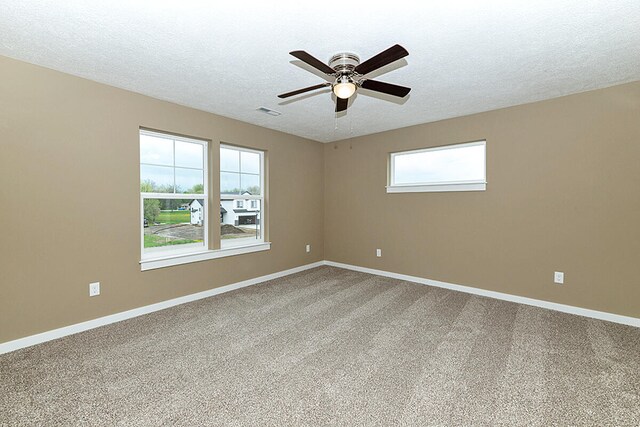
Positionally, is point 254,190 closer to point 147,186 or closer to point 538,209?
point 147,186

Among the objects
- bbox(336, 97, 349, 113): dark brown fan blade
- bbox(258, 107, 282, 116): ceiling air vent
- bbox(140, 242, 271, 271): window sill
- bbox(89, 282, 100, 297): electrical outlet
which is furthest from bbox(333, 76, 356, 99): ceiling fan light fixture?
bbox(89, 282, 100, 297): electrical outlet

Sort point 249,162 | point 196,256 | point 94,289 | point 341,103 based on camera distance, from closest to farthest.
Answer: point 341,103, point 94,289, point 196,256, point 249,162

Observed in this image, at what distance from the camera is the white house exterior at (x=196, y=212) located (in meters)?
3.70

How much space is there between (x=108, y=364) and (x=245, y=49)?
104 inches

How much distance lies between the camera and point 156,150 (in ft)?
11.0

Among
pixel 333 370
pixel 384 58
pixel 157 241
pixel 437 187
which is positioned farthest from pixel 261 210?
pixel 384 58

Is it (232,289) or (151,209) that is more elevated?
(151,209)

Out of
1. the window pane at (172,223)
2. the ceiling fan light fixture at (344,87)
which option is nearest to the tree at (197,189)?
the window pane at (172,223)

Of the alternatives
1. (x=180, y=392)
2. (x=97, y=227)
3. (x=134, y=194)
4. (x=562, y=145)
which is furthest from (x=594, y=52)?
(x=97, y=227)

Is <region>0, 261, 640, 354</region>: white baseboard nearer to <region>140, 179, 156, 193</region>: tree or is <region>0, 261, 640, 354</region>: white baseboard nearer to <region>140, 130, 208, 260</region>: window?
<region>140, 130, 208, 260</region>: window

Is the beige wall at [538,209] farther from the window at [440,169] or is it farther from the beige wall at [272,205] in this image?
the window at [440,169]

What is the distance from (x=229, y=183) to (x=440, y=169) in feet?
10.2

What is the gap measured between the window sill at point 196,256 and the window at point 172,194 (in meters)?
0.15

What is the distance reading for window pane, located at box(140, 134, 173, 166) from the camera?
3.25m
